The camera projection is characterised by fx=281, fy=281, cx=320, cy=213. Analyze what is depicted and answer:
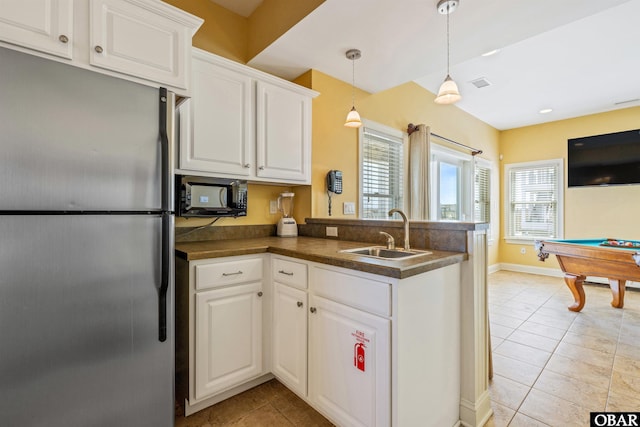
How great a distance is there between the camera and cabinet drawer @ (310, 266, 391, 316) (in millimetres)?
1259

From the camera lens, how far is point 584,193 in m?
4.93

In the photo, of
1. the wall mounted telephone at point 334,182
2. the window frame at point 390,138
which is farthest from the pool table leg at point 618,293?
the wall mounted telephone at point 334,182

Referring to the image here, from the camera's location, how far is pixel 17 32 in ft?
3.80

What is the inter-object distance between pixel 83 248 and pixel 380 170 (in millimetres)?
2945

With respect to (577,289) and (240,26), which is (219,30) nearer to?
(240,26)

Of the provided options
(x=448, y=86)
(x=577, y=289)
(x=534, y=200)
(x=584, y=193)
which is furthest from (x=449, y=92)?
(x=534, y=200)

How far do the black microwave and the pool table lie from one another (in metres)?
3.51

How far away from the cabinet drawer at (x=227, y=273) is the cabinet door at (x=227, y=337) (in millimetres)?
44

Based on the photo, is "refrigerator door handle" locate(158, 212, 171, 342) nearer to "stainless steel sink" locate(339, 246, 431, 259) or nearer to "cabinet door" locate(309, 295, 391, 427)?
"cabinet door" locate(309, 295, 391, 427)

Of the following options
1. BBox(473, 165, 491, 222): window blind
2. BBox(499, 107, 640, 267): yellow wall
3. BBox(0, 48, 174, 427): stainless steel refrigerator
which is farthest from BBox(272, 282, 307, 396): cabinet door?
BBox(499, 107, 640, 267): yellow wall

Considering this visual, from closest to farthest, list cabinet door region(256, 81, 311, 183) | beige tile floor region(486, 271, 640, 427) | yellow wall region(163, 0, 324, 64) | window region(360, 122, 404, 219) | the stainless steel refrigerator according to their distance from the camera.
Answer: the stainless steel refrigerator < beige tile floor region(486, 271, 640, 427) < yellow wall region(163, 0, 324, 64) < cabinet door region(256, 81, 311, 183) < window region(360, 122, 404, 219)

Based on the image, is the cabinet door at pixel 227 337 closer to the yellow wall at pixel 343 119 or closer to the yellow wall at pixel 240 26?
the yellow wall at pixel 343 119

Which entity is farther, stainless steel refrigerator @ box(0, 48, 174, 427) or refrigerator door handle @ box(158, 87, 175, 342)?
refrigerator door handle @ box(158, 87, 175, 342)

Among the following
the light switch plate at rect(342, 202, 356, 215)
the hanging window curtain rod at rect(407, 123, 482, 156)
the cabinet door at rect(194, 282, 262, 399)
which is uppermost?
the hanging window curtain rod at rect(407, 123, 482, 156)
